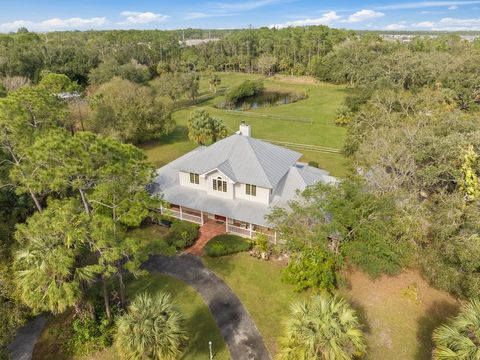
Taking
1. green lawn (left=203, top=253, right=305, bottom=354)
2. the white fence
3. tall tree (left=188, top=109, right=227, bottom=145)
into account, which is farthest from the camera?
tall tree (left=188, top=109, right=227, bottom=145)

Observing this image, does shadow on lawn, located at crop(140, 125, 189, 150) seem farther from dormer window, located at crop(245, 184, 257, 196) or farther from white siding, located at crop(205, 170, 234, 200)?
dormer window, located at crop(245, 184, 257, 196)

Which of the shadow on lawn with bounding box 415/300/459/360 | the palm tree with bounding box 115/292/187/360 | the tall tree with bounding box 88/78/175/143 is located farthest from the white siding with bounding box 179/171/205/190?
the shadow on lawn with bounding box 415/300/459/360

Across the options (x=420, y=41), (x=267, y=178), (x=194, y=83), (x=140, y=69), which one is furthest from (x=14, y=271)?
(x=420, y=41)

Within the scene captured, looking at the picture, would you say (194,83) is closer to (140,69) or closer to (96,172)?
(140,69)

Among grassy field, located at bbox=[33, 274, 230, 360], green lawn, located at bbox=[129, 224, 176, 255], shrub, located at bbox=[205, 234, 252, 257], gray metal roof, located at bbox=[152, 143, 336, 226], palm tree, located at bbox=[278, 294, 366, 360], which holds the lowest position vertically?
grassy field, located at bbox=[33, 274, 230, 360]

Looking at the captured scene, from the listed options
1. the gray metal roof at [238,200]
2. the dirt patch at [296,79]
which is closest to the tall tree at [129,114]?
the gray metal roof at [238,200]

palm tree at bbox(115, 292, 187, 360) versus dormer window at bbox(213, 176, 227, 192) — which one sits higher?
dormer window at bbox(213, 176, 227, 192)

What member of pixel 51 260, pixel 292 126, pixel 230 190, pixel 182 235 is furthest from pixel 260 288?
pixel 292 126

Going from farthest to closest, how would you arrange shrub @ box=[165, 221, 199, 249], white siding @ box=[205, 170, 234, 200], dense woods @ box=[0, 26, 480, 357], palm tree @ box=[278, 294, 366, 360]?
white siding @ box=[205, 170, 234, 200]
shrub @ box=[165, 221, 199, 249]
dense woods @ box=[0, 26, 480, 357]
palm tree @ box=[278, 294, 366, 360]
